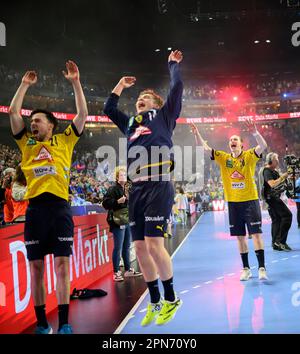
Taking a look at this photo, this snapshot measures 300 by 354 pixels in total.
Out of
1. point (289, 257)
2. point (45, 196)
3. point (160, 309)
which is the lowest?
point (289, 257)

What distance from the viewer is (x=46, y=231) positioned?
9.96ft

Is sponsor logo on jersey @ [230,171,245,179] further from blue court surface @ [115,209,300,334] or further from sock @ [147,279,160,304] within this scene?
sock @ [147,279,160,304]

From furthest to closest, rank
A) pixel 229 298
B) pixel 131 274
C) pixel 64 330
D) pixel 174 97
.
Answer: pixel 131 274 < pixel 229 298 < pixel 174 97 < pixel 64 330

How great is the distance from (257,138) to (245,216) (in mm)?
1088

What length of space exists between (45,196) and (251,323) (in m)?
2.01

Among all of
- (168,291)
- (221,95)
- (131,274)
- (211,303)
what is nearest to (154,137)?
(168,291)

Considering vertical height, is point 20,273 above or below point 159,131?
below

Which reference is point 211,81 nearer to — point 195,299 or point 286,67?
point 286,67

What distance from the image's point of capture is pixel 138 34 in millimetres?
21344

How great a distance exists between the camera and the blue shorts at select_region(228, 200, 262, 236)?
17.3ft

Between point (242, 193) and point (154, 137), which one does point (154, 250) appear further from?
point (242, 193)

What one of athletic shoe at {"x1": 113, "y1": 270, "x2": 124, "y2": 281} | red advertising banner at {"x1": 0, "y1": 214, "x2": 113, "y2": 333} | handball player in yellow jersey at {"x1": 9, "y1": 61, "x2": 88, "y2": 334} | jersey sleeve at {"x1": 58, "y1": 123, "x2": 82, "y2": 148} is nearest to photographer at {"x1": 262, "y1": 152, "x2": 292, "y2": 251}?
athletic shoe at {"x1": 113, "y1": 270, "x2": 124, "y2": 281}

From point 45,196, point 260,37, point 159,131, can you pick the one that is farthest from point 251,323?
point 260,37
